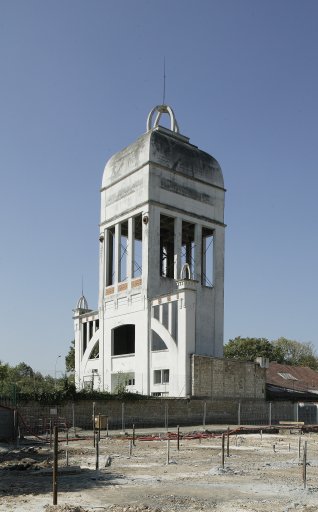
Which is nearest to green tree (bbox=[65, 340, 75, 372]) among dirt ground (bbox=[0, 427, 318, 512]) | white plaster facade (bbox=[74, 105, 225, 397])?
white plaster facade (bbox=[74, 105, 225, 397])

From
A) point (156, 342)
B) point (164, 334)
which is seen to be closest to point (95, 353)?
point (156, 342)

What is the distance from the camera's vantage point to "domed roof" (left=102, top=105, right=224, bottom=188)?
163 feet

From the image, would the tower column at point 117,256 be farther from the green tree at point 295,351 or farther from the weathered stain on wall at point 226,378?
the green tree at point 295,351

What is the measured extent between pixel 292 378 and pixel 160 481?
46.9m

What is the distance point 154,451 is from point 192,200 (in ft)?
97.9

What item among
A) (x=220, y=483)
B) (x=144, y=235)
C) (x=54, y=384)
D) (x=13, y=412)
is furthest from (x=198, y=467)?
(x=144, y=235)

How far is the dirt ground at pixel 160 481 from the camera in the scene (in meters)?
13.1

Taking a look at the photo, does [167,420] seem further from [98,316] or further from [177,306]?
[98,316]

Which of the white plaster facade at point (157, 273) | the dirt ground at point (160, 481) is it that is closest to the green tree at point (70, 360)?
the white plaster facade at point (157, 273)

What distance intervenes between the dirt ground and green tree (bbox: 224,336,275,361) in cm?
5592

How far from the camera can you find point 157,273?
48438mm

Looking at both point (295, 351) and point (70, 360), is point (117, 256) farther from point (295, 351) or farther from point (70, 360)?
point (295, 351)

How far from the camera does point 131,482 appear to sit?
16203 mm

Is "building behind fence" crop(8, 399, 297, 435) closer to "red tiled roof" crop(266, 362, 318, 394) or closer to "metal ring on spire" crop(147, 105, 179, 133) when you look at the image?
"red tiled roof" crop(266, 362, 318, 394)
